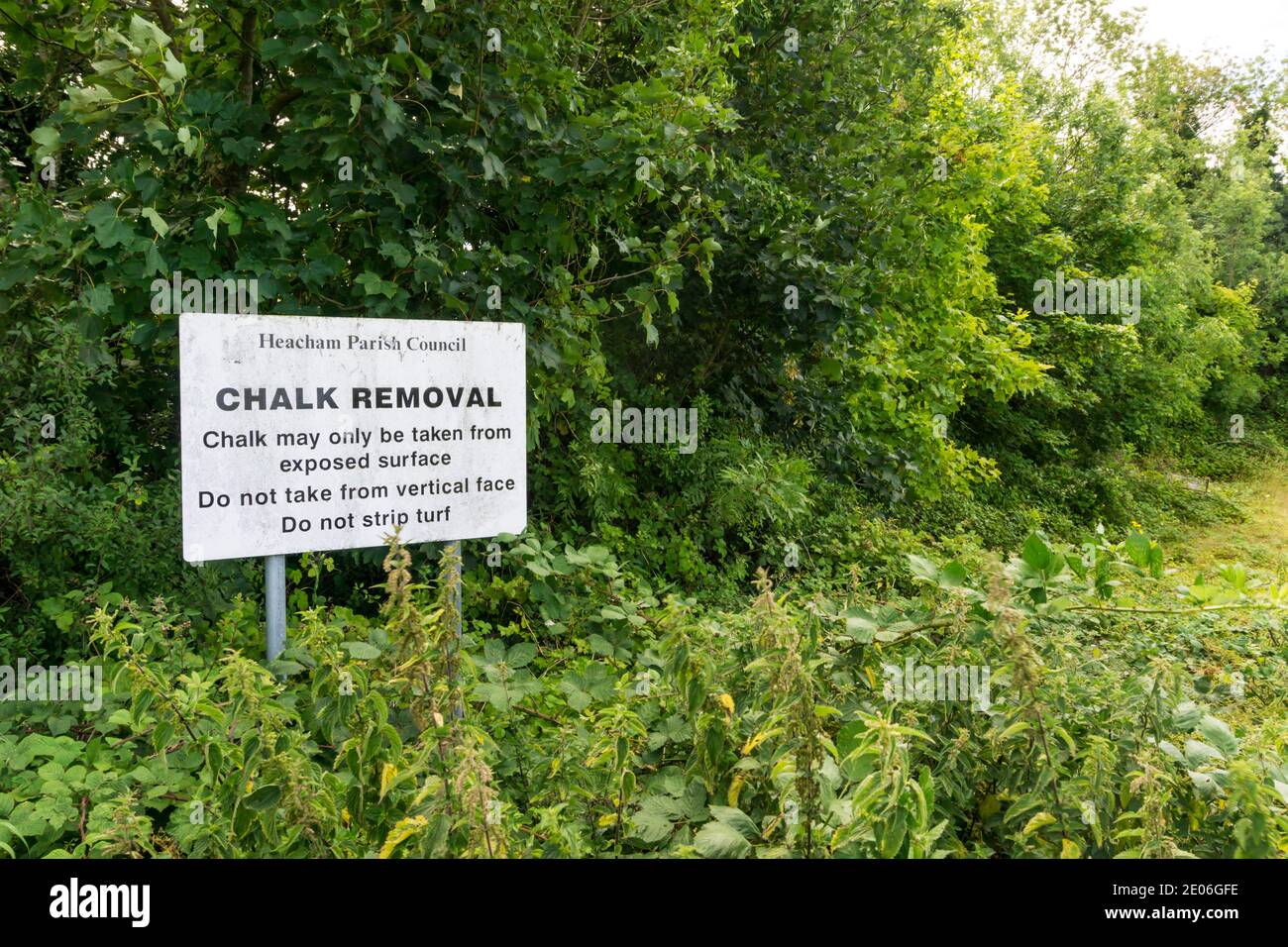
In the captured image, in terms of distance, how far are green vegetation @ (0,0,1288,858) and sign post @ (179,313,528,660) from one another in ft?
1.09

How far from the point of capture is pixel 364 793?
227 cm

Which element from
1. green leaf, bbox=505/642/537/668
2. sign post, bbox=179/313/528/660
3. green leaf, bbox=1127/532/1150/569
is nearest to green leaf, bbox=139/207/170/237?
sign post, bbox=179/313/528/660

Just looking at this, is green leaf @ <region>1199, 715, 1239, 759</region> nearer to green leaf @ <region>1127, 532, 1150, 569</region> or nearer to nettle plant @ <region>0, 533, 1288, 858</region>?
nettle plant @ <region>0, 533, 1288, 858</region>

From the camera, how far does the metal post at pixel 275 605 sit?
11.0ft

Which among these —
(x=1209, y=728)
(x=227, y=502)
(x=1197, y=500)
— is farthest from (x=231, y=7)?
(x=1197, y=500)

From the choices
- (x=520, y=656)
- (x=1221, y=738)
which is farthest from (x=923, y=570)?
(x=520, y=656)

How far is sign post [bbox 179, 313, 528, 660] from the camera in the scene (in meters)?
3.24

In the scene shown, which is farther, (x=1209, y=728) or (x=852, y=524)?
(x=852, y=524)

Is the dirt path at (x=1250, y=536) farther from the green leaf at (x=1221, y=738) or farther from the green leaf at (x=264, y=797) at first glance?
the green leaf at (x=264, y=797)

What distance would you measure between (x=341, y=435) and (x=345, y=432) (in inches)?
0.8

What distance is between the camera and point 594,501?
544 centimetres
